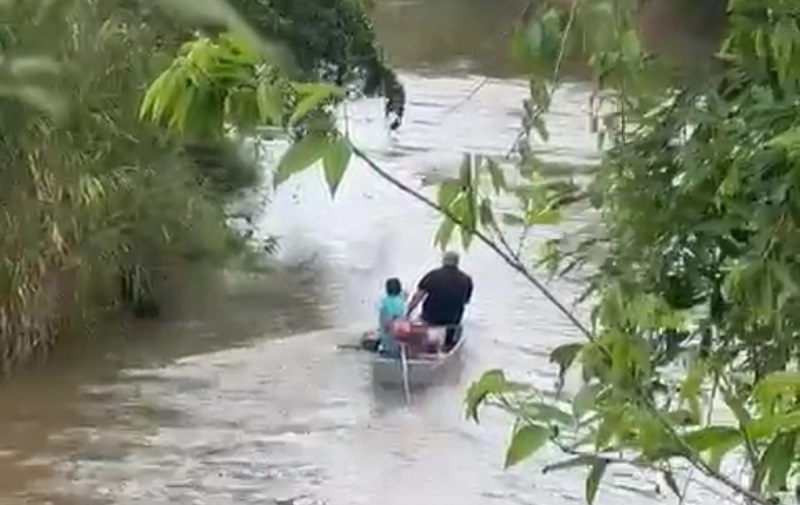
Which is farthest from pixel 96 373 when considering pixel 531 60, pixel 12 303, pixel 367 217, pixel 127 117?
pixel 531 60

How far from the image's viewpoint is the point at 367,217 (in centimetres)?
1567

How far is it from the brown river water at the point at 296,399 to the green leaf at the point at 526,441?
17.2ft

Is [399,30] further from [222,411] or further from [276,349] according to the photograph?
[222,411]

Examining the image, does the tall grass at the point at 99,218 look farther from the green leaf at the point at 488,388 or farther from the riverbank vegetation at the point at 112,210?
the green leaf at the point at 488,388

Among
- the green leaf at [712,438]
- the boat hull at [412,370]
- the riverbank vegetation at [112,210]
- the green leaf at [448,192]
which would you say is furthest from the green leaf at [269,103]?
the boat hull at [412,370]

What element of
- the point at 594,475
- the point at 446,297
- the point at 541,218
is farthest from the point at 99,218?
the point at 594,475

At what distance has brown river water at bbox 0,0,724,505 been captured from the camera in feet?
31.0

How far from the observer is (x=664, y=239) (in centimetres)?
249

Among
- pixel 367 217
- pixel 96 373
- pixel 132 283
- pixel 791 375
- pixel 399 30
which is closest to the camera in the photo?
pixel 791 375

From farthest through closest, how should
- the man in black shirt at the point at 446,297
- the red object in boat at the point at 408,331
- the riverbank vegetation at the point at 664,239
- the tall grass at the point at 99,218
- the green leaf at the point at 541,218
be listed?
the man in black shirt at the point at 446,297, the red object in boat at the point at 408,331, the tall grass at the point at 99,218, the green leaf at the point at 541,218, the riverbank vegetation at the point at 664,239

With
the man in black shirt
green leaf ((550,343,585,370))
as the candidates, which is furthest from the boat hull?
green leaf ((550,343,585,370))

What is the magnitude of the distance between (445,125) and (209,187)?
6414 millimetres

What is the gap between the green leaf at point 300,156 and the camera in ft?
4.28

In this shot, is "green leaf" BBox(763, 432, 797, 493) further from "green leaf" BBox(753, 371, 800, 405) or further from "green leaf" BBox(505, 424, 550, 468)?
"green leaf" BBox(505, 424, 550, 468)
